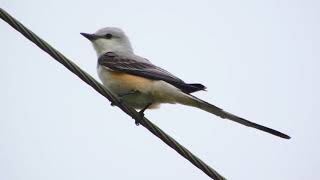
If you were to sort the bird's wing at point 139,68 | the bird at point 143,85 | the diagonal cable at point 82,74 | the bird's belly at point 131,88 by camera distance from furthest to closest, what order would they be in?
the bird's belly at point 131,88, the bird's wing at point 139,68, the bird at point 143,85, the diagonal cable at point 82,74

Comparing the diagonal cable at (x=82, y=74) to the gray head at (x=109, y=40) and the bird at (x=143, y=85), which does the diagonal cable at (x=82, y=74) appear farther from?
the gray head at (x=109, y=40)

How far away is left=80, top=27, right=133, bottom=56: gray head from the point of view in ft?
26.7

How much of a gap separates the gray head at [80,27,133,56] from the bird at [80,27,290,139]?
1.28 ft

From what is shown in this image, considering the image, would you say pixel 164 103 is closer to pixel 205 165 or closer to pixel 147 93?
pixel 147 93

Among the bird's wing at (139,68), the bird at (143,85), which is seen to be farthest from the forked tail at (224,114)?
the bird's wing at (139,68)

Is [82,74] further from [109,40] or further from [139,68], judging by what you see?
[109,40]

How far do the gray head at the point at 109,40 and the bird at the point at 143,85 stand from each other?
392mm

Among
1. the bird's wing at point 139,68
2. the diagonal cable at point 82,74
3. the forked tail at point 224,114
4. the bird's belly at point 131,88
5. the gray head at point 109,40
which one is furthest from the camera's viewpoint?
the gray head at point 109,40

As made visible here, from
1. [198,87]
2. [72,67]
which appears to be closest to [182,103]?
[198,87]

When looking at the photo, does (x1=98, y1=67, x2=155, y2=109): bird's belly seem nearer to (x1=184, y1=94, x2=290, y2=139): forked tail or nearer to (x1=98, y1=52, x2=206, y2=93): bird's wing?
(x1=98, y1=52, x2=206, y2=93): bird's wing

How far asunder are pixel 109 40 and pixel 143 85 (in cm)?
188

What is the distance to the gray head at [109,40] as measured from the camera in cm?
813

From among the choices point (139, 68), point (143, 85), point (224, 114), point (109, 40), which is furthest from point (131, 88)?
point (109, 40)

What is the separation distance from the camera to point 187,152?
4.66m
